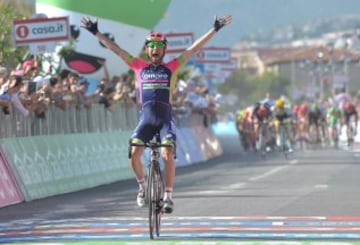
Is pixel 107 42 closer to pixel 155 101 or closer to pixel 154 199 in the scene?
pixel 155 101

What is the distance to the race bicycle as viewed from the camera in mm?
12812

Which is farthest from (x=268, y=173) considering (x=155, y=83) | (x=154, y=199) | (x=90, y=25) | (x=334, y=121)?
(x=334, y=121)

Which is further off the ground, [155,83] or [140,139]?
[155,83]

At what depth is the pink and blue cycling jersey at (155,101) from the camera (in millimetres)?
13211

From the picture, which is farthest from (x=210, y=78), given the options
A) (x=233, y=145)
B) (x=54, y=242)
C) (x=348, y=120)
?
(x=54, y=242)

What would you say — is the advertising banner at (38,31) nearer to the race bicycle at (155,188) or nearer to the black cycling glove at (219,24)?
the black cycling glove at (219,24)

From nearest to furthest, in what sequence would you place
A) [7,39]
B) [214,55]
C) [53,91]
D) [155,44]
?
[155,44] < [53,91] < [7,39] < [214,55]

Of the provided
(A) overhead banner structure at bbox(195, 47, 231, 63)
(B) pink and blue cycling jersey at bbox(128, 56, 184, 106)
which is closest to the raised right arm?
(B) pink and blue cycling jersey at bbox(128, 56, 184, 106)

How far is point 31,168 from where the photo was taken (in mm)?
20469

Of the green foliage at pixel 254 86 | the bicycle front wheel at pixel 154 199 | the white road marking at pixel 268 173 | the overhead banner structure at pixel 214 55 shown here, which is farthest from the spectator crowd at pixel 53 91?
the green foliage at pixel 254 86

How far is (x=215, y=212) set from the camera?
15844 millimetres

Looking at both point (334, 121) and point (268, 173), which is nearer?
point (268, 173)

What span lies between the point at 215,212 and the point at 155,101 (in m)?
3.01

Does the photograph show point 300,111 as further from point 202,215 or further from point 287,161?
point 202,215
